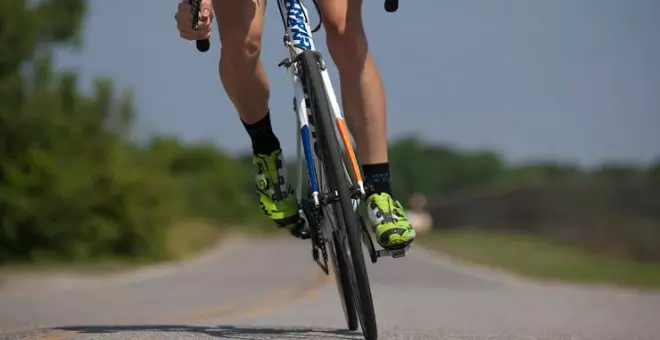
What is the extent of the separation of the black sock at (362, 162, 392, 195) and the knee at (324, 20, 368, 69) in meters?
0.43

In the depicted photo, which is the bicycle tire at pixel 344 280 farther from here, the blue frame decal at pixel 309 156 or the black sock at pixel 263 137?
the black sock at pixel 263 137

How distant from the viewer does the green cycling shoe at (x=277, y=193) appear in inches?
217

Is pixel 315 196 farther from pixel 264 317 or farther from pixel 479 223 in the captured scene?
pixel 479 223

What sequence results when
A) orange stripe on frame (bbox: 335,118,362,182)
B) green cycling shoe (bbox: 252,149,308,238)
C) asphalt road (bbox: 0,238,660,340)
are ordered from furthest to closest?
asphalt road (bbox: 0,238,660,340) → green cycling shoe (bbox: 252,149,308,238) → orange stripe on frame (bbox: 335,118,362,182)

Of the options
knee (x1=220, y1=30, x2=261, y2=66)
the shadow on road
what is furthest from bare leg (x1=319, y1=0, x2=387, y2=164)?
the shadow on road

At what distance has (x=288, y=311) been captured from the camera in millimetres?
10836

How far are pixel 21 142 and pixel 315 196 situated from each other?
82.9 feet

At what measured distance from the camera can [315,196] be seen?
16.6ft

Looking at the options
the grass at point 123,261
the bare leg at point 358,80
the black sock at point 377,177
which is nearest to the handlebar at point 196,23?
the bare leg at point 358,80

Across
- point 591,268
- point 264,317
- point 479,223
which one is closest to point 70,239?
point 591,268

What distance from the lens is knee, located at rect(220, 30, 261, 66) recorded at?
5234 millimetres

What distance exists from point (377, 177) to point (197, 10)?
102 centimetres

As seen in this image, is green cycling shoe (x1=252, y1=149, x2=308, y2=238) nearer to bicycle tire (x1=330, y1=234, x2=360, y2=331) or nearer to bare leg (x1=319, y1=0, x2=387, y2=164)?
bicycle tire (x1=330, y1=234, x2=360, y2=331)

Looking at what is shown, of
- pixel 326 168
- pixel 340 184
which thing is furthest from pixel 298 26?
pixel 340 184
